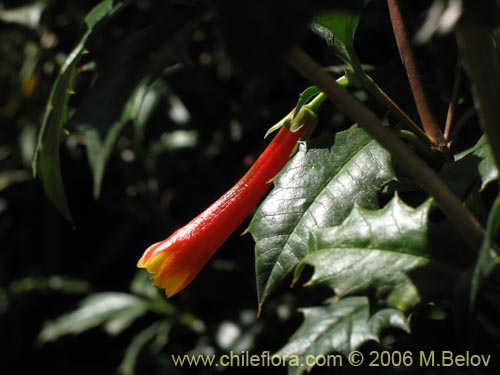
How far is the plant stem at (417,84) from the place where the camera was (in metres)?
0.88

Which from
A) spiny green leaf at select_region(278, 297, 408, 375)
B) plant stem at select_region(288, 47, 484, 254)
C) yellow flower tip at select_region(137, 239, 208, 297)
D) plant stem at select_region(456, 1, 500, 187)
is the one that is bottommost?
spiny green leaf at select_region(278, 297, 408, 375)

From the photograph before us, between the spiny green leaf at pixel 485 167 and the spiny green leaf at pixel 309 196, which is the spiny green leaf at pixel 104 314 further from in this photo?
the spiny green leaf at pixel 485 167

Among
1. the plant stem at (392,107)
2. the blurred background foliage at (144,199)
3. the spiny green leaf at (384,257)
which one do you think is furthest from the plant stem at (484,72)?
the blurred background foliage at (144,199)

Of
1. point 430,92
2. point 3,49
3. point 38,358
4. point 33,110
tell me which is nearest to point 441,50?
point 430,92

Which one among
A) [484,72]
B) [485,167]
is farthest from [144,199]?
[484,72]

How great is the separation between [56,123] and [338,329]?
18.9 inches

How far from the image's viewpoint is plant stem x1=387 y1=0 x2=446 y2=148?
34.8 inches

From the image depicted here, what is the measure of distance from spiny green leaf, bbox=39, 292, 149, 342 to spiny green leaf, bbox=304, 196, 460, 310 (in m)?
1.18

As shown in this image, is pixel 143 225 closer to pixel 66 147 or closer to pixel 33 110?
pixel 66 147

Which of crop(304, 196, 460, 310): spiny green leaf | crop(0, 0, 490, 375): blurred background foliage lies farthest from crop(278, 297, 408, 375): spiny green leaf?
crop(0, 0, 490, 375): blurred background foliage

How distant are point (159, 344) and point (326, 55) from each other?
870mm

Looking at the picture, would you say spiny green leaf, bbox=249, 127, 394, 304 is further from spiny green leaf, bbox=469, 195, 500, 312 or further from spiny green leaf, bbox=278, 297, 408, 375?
spiny green leaf, bbox=469, 195, 500, 312

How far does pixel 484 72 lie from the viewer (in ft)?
1.70

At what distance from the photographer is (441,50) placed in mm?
1292
